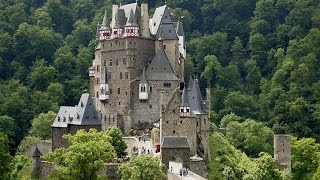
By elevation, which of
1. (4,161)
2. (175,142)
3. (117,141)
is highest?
(117,141)

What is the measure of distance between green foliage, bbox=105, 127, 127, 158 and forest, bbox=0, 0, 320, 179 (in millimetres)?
14212

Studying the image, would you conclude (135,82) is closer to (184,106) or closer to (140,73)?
(140,73)

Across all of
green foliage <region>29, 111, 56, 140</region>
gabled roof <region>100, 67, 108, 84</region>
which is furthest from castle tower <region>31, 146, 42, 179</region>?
green foliage <region>29, 111, 56, 140</region>

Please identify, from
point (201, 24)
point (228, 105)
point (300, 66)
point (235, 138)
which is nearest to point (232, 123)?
point (235, 138)

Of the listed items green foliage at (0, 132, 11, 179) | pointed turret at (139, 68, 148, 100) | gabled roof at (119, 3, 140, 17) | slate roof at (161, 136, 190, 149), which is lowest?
green foliage at (0, 132, 11, 179)

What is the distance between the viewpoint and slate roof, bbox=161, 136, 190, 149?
68.8 metres

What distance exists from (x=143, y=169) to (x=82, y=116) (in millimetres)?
14933

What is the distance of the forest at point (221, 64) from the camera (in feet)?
326

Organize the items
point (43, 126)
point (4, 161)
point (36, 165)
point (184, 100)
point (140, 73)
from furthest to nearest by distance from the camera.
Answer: point (43, 126), point (140, 73), point (36, 165), point (184, 100), point (4, 161)

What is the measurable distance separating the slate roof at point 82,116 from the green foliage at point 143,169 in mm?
12774

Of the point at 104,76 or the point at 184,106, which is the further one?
the point at 104,76

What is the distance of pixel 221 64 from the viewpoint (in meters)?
128

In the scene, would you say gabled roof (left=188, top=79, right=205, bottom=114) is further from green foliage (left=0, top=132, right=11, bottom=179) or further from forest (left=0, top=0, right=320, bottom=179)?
green foliage (left=0, top=132, right=11, bottom=179)

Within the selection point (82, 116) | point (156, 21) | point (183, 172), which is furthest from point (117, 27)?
point (183, 172)
